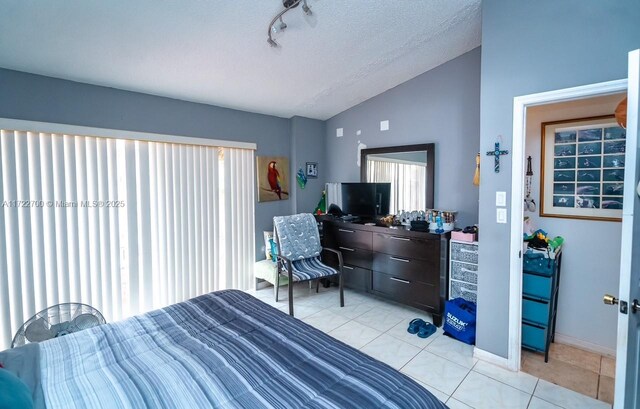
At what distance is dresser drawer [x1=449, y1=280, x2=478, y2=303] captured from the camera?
277cm

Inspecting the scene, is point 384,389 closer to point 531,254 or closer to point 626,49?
point 531,254

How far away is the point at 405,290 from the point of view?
10.3 feet

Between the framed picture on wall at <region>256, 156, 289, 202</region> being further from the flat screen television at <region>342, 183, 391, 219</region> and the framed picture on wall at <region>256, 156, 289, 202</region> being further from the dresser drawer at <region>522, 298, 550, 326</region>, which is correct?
the dresser drawer at <region>522, 298, 550, 326</region>

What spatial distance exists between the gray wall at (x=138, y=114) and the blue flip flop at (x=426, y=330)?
2225 mm

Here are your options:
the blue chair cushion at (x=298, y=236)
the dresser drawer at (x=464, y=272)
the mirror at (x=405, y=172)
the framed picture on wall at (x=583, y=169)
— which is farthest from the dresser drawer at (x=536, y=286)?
the blue chair cushion at (x=298, y=236)

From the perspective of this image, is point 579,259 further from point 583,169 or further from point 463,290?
point 463,290

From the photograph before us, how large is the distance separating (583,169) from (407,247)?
1.62m

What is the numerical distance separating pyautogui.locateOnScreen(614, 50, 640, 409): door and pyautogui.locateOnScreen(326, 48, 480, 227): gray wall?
2.00 m

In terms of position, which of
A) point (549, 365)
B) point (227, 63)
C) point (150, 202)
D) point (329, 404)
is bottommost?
point (549, 365)

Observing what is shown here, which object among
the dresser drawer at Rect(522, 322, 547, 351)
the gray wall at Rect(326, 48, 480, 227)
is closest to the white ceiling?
the gray wall at Rect(326, 48, 480, 227)

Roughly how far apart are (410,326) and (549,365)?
1069 mm

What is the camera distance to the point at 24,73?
2.32 m

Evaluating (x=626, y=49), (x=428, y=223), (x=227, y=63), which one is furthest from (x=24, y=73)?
(x=626, y=49)
